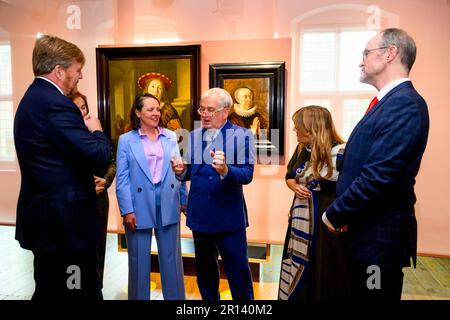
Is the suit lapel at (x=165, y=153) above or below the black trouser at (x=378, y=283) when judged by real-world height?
above

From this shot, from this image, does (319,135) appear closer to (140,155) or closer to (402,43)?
(402,43)

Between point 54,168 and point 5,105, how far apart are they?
2311 mm

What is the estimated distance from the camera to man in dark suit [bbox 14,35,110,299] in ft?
5.00

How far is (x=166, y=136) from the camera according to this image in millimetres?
2291

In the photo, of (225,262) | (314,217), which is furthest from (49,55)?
(314,217)

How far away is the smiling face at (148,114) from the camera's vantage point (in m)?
2.18

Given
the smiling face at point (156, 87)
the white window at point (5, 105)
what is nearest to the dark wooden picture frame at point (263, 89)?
the smiling face at point (156, 87)

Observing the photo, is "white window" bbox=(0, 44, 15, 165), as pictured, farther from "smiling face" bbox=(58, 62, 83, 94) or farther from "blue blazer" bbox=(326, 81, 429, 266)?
"blue blazer" bbox=(326, 81, 429, 266)

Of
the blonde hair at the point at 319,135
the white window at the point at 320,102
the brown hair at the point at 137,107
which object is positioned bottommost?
the blonde hair at the point at 319,135

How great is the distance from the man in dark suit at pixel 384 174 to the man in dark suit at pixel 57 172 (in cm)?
118

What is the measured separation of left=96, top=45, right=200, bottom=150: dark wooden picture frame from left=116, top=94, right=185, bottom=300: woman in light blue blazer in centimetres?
93

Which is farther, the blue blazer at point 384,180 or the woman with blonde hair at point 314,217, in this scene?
the woman with blonde hair at point 314,217

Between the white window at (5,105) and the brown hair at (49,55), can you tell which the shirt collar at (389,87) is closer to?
the brown hair at (49,55)

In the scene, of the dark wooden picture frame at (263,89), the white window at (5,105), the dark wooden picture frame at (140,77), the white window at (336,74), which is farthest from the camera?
the white window at (5,105)
